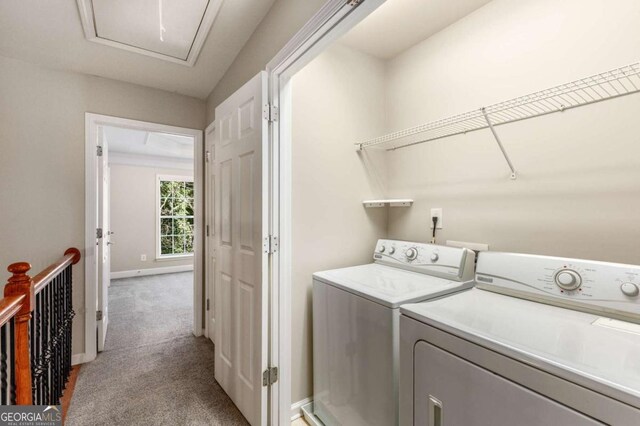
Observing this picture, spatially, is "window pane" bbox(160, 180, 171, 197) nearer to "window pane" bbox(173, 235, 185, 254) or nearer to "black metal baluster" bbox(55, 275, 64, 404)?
"window pane" bbox(173, 235, 185, 254)

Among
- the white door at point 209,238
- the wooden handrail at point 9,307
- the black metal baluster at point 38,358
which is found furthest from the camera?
the white door at point 209,238

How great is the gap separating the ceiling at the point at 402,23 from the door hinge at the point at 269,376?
2.15 meters

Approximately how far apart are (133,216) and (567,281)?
643 cm

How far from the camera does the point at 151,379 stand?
2168 millimetres

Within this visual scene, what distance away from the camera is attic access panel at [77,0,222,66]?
1.68 m

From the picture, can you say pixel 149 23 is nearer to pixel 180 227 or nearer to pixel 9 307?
pixel 9 307

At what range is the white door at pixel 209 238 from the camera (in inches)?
111

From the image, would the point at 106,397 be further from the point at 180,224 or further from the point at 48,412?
the point at 180,224

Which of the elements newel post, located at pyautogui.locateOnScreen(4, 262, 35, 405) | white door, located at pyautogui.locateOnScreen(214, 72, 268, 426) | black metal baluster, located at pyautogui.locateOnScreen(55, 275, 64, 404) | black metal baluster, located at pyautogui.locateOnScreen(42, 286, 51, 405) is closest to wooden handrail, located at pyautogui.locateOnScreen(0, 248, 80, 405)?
newel post, located at pyautogui.locateOnScreen(4, 262, 35, 405)

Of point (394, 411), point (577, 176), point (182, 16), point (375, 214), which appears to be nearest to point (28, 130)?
point (182, 16)

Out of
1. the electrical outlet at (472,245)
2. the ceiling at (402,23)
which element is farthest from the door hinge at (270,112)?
the electrical outlet at (472,245)

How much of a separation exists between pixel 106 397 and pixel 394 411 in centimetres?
195

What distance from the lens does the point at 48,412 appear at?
4.00 ft

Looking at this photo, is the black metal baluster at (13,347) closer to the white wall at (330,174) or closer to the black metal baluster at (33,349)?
the black metal baluster at (33,349)
